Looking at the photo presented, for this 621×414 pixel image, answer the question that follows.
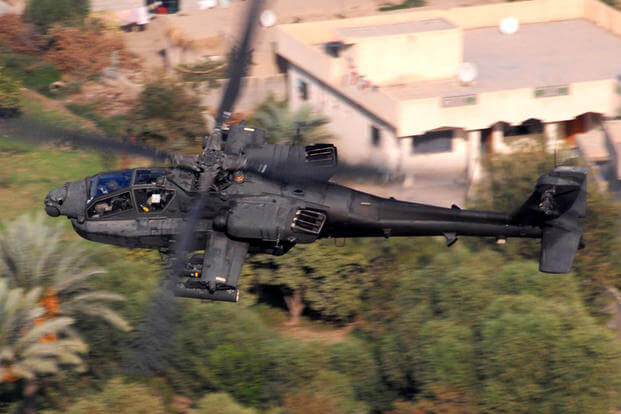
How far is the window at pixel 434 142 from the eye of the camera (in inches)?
1505

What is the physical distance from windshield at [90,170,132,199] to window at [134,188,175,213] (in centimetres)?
36

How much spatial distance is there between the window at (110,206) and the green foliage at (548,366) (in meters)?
11.6

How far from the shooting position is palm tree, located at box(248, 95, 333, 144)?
122 feet

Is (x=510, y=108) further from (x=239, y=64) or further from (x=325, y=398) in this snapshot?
(x=239, y=64)

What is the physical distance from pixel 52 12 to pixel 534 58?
84.2 feet

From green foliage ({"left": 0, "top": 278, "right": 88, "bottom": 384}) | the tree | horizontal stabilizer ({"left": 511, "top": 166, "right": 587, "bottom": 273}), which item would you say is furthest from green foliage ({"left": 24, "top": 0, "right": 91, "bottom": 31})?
horizontal stabilizer ({"left": 511, "top": 166, "right": 587, "bottom": 273})

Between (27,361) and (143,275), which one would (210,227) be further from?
(143,275)

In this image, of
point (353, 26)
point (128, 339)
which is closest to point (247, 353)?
point (128, 339)

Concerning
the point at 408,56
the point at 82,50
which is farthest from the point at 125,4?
the point at 408,56

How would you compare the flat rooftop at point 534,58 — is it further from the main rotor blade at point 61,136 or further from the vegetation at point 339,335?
the main rotor blade at point 61,136

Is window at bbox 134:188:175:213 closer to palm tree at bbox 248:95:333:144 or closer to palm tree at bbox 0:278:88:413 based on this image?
palm tree at bbox 0:278:88:413

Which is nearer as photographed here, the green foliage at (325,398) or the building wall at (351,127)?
the green foliage at (325,398)

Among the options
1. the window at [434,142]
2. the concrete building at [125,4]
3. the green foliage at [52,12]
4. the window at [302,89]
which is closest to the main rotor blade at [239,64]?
the window at [434,142]

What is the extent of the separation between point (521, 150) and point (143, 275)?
13529mm
